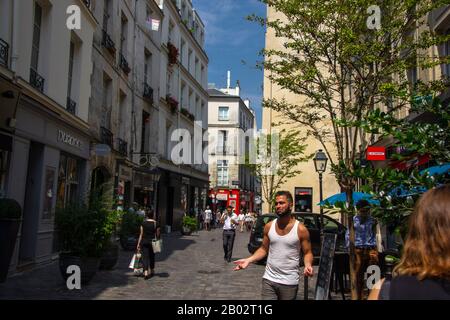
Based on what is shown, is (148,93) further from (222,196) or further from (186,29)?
(222,196)

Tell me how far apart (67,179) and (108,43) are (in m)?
6.20

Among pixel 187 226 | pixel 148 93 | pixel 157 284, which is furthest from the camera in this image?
pixel 187 226

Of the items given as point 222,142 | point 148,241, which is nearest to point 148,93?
point 148,241

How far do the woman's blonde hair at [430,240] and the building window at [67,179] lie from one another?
12339mm

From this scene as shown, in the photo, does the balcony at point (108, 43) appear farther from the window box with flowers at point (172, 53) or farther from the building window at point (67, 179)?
the window box with flowers at point (172, 53)

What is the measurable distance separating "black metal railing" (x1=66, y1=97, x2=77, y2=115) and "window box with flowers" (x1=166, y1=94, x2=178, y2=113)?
14288 millimetres

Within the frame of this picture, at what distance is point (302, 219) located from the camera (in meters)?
16.0

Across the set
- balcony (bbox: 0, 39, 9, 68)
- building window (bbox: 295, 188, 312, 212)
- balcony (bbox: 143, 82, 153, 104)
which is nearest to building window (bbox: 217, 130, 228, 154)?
building window (bbox: 295, 188, 312, 212)

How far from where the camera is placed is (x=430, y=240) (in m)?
2.06

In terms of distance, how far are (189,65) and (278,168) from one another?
414 inches

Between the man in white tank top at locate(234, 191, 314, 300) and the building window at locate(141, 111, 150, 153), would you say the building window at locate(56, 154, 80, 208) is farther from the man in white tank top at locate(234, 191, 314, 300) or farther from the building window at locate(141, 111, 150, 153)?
the building window at locate(141, 111, 150, 153)

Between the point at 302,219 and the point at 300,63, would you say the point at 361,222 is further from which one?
the point at 302,219

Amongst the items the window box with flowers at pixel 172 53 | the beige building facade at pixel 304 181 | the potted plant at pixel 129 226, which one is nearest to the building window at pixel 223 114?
the beige building facade at pixel 304 181
